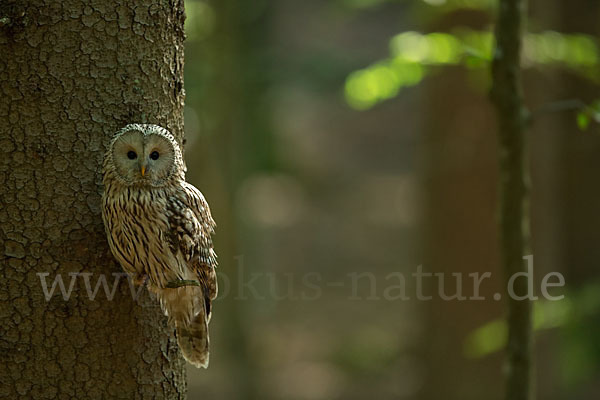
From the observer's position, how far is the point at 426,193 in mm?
7832

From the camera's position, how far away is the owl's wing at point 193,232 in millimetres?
2797

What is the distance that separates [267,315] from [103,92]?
10918 mm

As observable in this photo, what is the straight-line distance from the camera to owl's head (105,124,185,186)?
2672mm

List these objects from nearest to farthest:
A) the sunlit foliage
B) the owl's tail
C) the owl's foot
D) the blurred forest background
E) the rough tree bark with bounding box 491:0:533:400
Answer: the owl's foot
the owl's tail
the rough tree bark with bounding box 491:0:533:400
the sunlit foliage
the blurred forest background

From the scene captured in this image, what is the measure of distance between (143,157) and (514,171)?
79.7 inches

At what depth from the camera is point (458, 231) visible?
7562mm

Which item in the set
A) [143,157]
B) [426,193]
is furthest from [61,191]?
[426,193]

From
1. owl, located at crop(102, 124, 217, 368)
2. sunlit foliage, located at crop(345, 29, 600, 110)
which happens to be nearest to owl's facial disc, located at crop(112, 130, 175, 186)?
owl, located at crop(102, 124, 217, 368)

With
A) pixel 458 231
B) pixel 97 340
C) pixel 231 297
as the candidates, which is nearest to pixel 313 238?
pixel 231 297

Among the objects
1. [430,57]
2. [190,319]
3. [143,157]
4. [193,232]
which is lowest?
[190,319]

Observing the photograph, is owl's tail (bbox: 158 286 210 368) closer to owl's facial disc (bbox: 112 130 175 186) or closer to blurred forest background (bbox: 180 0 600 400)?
owl's facial disc (bbox: 112 130 175 186)

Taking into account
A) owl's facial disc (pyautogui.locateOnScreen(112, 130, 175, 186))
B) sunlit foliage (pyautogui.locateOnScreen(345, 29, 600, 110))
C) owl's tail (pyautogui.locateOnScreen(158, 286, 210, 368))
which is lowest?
owl's tail (pyautogui.locateOnScreen(158, 286, 210, 368))

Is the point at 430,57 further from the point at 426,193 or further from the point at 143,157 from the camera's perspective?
the point at 426,193

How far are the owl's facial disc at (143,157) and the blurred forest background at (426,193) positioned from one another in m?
1.79
